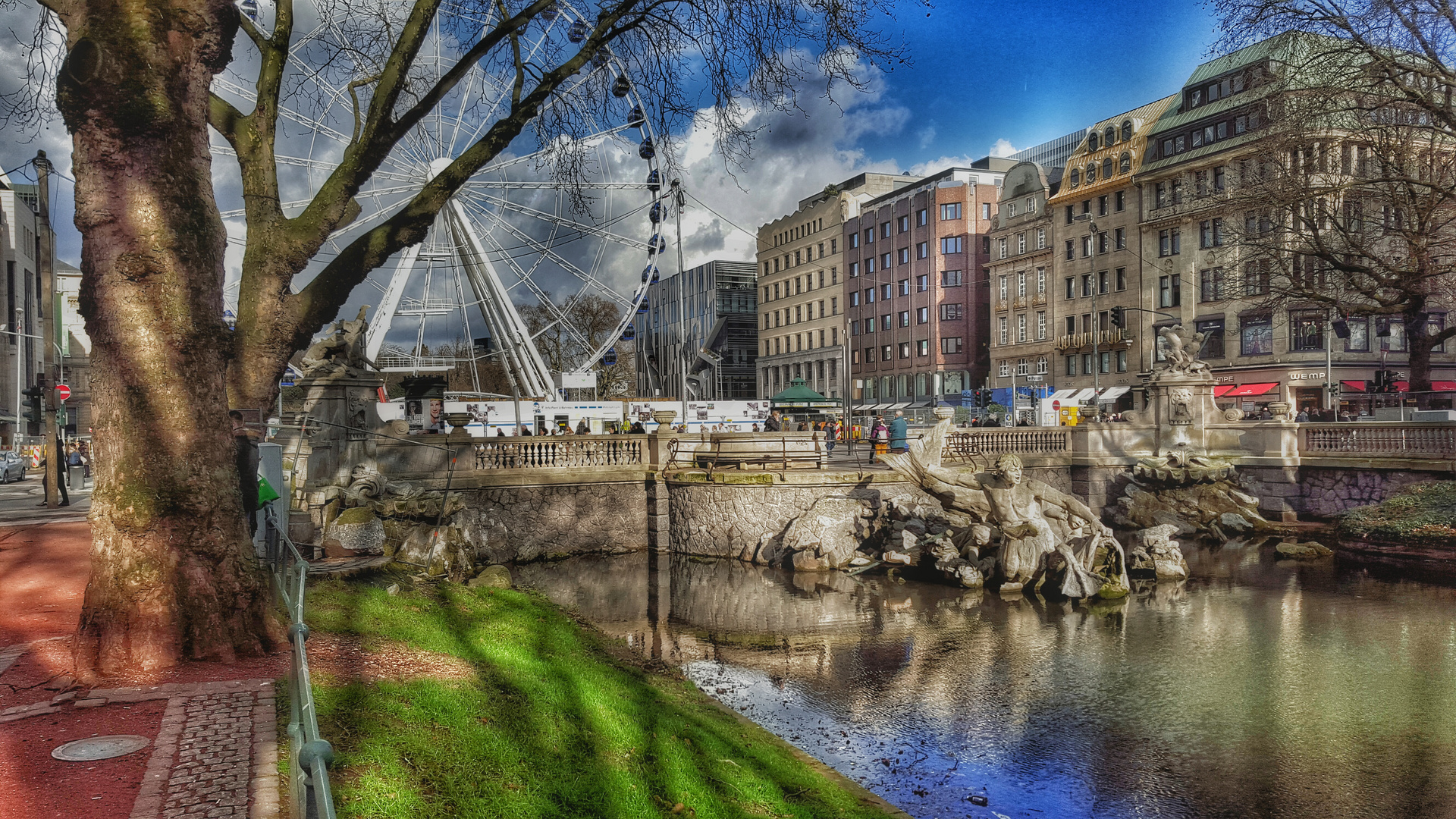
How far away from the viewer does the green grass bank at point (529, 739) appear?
19.1ft

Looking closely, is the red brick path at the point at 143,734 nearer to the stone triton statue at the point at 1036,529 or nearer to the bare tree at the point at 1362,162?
the stone triton statue at the point at 1036,529

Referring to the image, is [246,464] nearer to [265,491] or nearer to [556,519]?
[265,491]

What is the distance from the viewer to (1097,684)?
12547 mm

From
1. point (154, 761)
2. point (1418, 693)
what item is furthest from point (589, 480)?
point (154, 761)

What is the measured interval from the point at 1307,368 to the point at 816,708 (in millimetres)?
43807

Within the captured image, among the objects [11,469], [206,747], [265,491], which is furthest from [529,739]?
[11,469]

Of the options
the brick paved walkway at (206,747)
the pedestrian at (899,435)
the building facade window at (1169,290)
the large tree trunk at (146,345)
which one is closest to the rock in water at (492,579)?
the large tree trunk at (146,345)

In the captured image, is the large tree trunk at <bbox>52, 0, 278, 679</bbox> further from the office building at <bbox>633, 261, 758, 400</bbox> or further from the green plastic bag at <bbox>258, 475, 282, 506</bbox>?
the office building at <bbox>633, 261, 758, 400</bbox>

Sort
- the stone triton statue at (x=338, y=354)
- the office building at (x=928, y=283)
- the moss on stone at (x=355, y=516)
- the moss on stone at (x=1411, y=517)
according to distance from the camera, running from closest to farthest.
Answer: the moss on stone at (x=355, y=516) < the stone triton statue at (x=338, y=354) < the moss on stone at (x=1411, y=517) < the office building at (x=928, y=283)

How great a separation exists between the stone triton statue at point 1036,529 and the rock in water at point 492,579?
8739mm

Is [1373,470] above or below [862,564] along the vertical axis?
above

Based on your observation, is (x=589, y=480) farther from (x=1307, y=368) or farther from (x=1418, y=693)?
(x=1307, y=368)

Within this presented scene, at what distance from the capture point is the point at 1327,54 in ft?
66.3

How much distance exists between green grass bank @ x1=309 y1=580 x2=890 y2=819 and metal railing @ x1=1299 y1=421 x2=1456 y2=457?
899 inches
